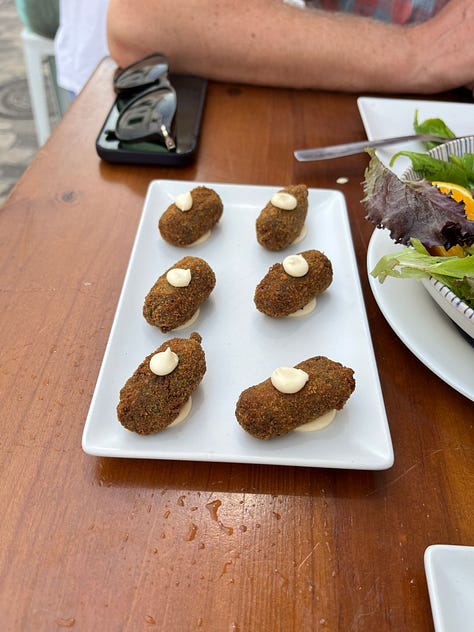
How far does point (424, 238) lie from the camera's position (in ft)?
2.80

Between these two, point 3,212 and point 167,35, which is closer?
point 3,212

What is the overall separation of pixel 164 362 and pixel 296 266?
0.98ft

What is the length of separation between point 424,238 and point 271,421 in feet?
1.30

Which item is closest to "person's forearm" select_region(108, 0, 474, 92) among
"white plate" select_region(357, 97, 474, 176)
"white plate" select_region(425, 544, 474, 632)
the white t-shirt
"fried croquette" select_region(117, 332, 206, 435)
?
"white plate" select_region(357, 97, 474, 176)

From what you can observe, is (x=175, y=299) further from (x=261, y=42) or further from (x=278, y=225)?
(x=261, y=42)

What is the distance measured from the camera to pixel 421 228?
854 millimetres

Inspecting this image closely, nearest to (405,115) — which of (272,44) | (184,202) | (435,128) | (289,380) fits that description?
(435,128)

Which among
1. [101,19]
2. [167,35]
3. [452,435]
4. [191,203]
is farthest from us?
[101,19]

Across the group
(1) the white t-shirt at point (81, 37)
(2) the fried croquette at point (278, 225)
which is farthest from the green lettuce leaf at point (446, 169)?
(1) the white t-shirt at point (81, 37)

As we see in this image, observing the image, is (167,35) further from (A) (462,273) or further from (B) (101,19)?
(A) (462,273)

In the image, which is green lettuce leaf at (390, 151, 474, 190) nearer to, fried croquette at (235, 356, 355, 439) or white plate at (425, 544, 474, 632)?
fried croquette at (235, 356, 355, 439)

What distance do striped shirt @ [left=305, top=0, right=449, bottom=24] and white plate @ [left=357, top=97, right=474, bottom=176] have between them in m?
0.36

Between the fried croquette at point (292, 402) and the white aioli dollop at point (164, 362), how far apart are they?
106 mm

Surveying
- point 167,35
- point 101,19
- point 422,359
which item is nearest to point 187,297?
point 422,359
